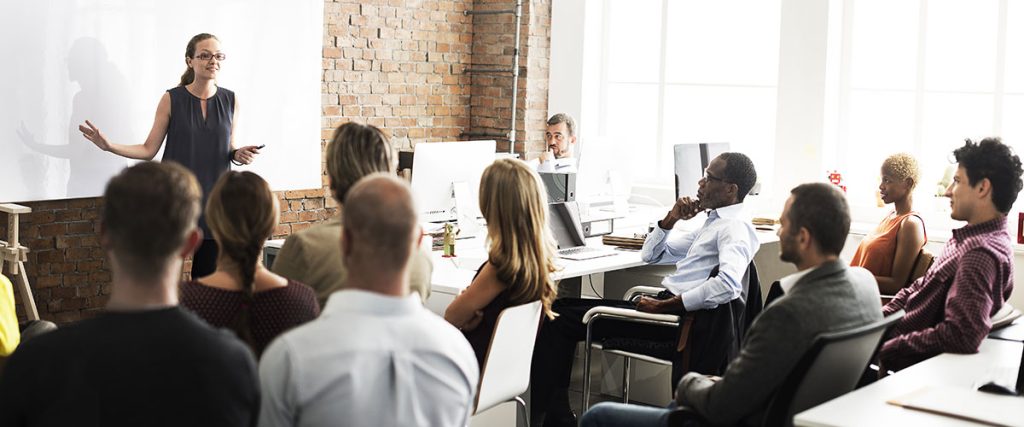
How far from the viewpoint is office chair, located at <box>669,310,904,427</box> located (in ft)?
8.44

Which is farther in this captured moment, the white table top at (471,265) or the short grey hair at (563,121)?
the short grey hair at (563,121)

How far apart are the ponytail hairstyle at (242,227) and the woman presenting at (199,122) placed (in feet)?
8.74

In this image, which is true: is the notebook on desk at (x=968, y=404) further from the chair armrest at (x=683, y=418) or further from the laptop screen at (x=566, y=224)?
the laptop screen at (x=566, y=224)

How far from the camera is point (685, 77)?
25.7ft

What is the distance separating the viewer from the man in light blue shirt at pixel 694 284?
4.05m

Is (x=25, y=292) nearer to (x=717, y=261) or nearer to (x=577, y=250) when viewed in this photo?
(x=577, y=250)

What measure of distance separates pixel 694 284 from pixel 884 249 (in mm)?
973

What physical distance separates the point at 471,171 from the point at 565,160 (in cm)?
180

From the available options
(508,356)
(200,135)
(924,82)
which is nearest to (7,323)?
(508,356)

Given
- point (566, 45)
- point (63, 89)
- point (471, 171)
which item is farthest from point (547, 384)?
point (566, 45)

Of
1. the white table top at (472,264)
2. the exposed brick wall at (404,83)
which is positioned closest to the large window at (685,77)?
the exposed brick wall at (404,83)

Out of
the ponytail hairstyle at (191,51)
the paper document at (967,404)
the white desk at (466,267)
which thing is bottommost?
Result: the paper document at (967,404)

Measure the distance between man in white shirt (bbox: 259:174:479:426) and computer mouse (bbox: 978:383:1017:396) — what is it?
1.56 meters

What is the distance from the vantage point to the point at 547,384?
14.4 feet
